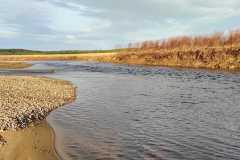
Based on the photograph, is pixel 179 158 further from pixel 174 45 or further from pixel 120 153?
pixel 174 45

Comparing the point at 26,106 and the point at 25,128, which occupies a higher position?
the point at 26,106

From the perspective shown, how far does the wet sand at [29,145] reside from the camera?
11.1m

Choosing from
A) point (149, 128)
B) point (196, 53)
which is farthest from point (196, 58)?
point (149, 128)

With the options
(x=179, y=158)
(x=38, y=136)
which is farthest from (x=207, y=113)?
(x=38, y=136)

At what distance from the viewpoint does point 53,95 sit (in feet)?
84.5

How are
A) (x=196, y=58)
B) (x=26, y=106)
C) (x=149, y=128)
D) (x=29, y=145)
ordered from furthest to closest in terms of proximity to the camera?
(x=196, y=58)
(x=26, y=106)
(x=149, y=128)
(x=29, y=145)

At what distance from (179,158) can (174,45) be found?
244 ft

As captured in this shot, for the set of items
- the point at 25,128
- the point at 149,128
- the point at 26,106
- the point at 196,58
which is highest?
the point at 196,58

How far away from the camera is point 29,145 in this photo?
12.3 meters

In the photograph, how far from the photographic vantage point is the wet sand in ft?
36.5

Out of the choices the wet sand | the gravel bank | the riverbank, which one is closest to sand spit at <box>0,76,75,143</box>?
the gravel bank

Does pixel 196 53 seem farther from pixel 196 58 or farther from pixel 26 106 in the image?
pixel 26 106

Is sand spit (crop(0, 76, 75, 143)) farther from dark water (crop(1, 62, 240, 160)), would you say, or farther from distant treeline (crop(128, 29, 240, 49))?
distant treeline (crop(128, 29, 240, 49))

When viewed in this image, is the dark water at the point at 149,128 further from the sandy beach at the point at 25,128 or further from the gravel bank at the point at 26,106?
the gravel bank at the point at 26,106
